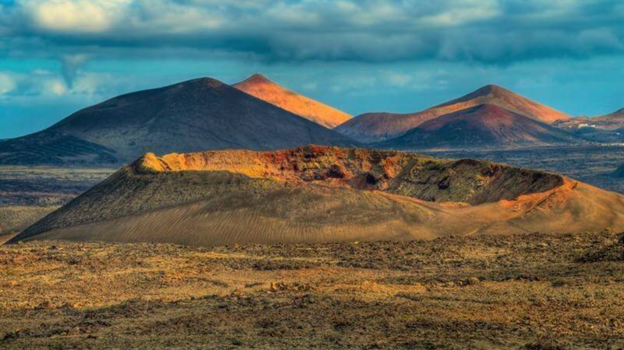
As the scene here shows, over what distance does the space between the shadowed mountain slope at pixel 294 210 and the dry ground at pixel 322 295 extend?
3099 millimetres

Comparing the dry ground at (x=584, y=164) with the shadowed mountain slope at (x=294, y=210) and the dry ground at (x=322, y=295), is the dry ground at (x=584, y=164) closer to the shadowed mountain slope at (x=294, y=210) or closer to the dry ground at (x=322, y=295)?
the shadowed mountain slope at (x=294, y=210)

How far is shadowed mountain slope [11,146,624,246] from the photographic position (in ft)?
175

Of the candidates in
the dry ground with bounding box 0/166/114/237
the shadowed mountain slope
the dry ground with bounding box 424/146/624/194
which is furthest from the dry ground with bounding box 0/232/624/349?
the dry ground with bounding box 424/146/624/194

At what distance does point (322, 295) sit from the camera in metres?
31.4

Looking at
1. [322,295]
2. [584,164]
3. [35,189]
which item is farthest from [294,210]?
[584,164]

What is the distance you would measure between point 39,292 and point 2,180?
347 ft

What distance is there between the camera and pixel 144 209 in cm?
5650

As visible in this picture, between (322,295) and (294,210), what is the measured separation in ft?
75.8

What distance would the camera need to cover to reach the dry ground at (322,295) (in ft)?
81.6

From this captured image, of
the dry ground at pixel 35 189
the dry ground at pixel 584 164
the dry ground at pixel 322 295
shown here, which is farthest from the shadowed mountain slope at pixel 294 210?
the dry ground at pixel 584 164

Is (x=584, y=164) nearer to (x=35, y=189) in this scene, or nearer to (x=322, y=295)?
(x=35, y=189)

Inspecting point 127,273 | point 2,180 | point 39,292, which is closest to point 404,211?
point 127,273

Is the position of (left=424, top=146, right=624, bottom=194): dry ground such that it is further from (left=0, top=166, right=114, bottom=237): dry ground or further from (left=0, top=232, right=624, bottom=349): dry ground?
(left=0, top=232, right=624, bottom=349): dry ground

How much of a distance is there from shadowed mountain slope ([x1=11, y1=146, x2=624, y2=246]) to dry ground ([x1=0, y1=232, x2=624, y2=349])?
310 centimetres
